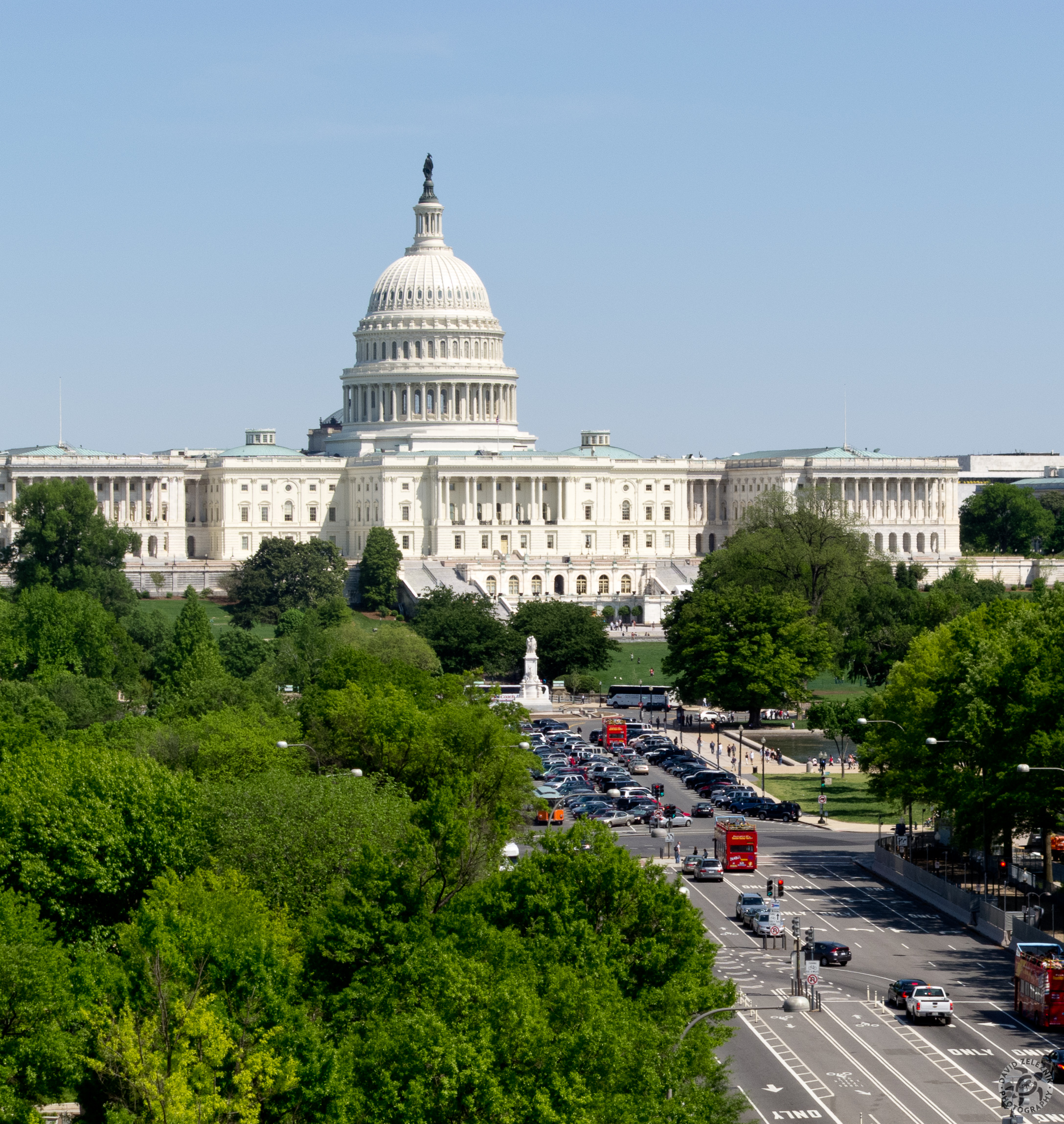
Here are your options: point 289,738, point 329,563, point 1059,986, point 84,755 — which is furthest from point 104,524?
point 1059,986

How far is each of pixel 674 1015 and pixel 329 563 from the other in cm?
15256

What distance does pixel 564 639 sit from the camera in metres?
148

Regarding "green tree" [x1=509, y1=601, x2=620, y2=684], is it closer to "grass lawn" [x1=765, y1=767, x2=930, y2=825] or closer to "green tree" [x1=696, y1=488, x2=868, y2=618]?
"green tree" [x1=696, y1=488, x2=868, y2=618]

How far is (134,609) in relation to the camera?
162000 mm

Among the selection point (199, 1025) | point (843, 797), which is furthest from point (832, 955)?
point (843, 797)

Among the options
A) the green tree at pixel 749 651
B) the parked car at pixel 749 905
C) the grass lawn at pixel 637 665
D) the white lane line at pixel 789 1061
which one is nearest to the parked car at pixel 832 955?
the parked car at pixel 749 905

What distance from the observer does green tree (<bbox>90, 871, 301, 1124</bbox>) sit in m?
43.2

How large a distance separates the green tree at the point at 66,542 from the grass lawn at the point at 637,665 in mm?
34890

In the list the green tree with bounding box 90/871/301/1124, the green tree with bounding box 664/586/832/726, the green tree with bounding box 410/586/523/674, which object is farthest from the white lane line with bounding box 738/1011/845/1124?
the green tree with bounding box 410/586/523/674

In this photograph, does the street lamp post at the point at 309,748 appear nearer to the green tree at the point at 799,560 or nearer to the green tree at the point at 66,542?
the green tree at the point at 799,560

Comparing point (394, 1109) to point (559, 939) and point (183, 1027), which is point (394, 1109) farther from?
point (559, 939)

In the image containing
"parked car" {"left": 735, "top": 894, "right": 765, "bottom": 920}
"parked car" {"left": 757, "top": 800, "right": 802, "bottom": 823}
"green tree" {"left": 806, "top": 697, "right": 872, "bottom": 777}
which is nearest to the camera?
"parked car" {"left": 735, "top": 894, "right": 765, "bottom": 920}

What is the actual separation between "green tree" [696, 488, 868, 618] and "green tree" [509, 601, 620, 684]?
801cm

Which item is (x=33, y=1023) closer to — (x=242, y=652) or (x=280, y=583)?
(x=242, y=652)
